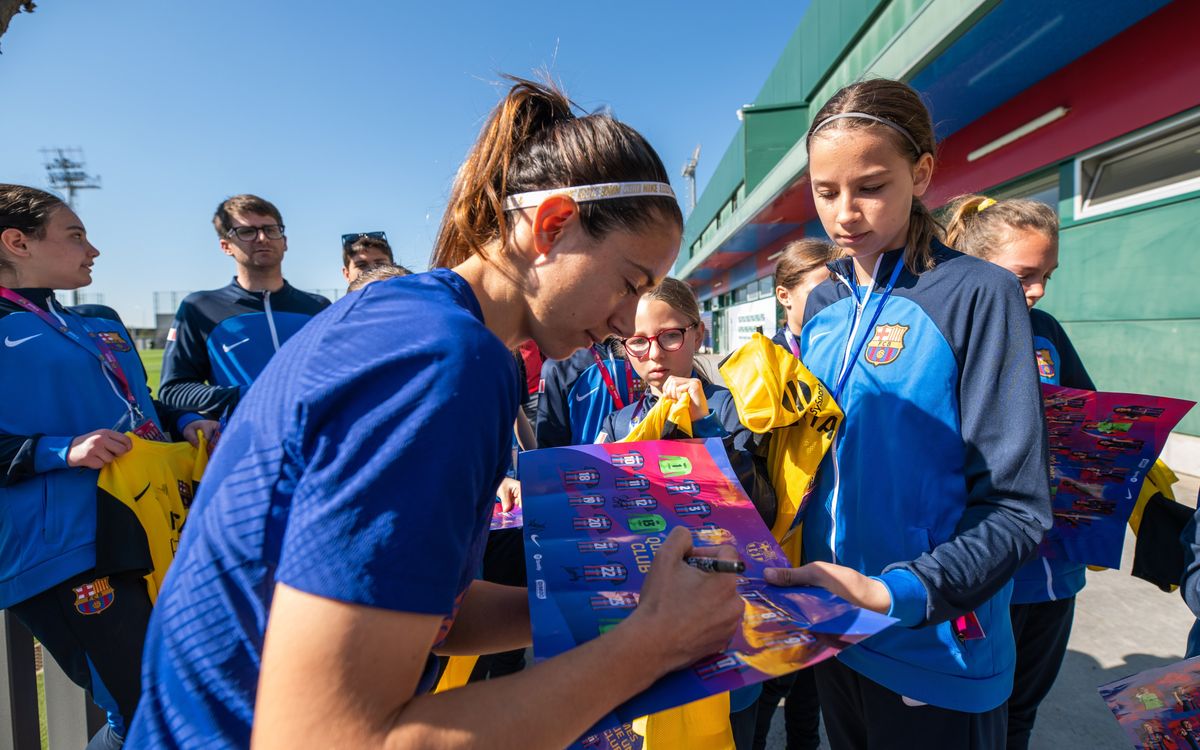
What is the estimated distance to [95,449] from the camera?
2209 millimetres

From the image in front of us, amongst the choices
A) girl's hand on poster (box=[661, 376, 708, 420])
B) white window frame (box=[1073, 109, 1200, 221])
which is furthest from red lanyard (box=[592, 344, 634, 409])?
white window frame (box=[1073, 109, 1200, 221])

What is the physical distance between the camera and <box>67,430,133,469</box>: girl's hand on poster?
7.20 ft

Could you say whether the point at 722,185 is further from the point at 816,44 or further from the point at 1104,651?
the point at 1104,651

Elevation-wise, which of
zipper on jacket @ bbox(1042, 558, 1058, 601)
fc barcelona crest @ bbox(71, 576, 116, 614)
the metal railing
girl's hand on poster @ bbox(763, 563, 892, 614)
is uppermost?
girl's hand on poster @ bbox(763, 563, 892, 614)

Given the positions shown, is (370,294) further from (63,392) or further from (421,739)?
(63,392)

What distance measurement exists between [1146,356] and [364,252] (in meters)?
7.76

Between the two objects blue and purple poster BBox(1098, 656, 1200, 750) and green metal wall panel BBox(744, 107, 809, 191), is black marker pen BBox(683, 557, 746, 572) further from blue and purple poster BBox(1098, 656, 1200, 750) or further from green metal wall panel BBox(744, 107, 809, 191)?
green metal wall panel BBox(744, 107, 809, 191)

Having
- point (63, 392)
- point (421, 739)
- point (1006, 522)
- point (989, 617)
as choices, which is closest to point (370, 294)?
point (421, 739)

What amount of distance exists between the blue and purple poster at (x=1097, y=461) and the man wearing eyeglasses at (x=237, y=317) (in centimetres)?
399

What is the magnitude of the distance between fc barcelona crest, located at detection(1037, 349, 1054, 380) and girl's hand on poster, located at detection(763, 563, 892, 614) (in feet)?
5.11

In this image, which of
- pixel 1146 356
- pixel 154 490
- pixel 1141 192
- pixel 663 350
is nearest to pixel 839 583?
pixel 663 350

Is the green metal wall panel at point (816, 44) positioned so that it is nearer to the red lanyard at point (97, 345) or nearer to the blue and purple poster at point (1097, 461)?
the blue and purple poster at point (1097, 461)

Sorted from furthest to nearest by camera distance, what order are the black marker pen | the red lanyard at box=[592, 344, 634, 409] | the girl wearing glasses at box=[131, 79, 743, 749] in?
the red lanyard at box=[592, 344, 634, 409]
the black marker pen
the girl wearing glasses at box=[131, 79, 743, 749]

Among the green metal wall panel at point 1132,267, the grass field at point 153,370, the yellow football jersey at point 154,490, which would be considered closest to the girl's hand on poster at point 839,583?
the yellow football jersey at point 154,490
